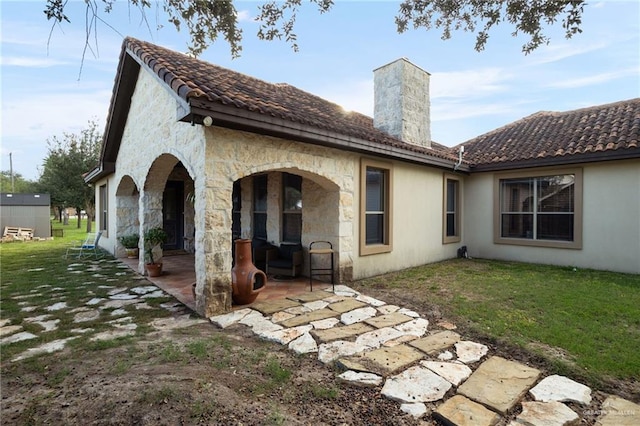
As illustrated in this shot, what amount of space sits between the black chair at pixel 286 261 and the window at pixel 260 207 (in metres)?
1.10

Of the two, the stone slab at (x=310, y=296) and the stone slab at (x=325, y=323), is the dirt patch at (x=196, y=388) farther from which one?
the stone slab at (x=310, y=296)

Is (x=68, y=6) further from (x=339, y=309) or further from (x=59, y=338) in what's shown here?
(x=339, y=309)

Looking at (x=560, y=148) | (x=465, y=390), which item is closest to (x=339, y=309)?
(x=465, y=390)

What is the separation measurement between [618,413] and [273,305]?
3931 mm

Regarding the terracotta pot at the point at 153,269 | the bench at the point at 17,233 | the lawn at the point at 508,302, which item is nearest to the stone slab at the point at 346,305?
the lawn at the point at 508,302

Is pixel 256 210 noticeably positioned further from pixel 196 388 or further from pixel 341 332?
pixel 196 388

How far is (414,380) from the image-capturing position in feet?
9.55

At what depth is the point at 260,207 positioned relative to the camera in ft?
28.2

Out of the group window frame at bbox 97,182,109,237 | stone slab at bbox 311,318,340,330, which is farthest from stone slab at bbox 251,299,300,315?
window frame at bbox 97,182,109,237

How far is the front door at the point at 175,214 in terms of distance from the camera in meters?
11.3

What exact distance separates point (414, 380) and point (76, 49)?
410 cm

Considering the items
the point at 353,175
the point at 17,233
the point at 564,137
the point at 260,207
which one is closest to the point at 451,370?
the point at 353,175

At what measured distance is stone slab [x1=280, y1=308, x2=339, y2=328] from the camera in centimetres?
427

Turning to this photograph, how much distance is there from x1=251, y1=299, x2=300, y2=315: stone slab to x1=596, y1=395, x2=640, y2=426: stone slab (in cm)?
360
